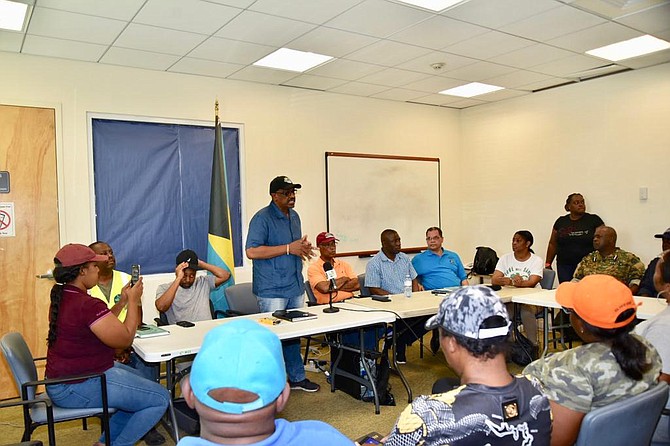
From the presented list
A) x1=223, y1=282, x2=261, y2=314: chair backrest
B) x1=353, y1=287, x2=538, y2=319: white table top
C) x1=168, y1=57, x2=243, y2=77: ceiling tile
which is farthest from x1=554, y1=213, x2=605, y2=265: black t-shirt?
x1=168, y1=57, x2=243, y2=77: ceiling tile

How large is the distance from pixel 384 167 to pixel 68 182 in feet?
11.5

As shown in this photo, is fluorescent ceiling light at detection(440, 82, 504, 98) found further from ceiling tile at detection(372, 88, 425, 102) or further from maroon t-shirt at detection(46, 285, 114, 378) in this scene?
maroon t-shirt at detection(46, 285, 114, 378)

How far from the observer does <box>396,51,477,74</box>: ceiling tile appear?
15.5 feet

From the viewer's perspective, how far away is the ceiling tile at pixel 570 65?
499 centimetres

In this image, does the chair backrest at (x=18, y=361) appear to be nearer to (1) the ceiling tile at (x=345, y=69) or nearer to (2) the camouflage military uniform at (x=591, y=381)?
(2) the camouflage military uniform at (x=591, y=381)

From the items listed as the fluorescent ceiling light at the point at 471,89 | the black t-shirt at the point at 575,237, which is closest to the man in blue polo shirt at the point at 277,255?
the fluorescent ceiling light at the point at 471,89

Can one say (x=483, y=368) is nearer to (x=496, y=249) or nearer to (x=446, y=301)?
(x=446, y=301)

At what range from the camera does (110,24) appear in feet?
12.3

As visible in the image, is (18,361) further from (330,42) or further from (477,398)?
(330,42)

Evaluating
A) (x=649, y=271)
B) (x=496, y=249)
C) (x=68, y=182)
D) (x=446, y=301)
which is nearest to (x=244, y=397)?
(x=446, y=301)

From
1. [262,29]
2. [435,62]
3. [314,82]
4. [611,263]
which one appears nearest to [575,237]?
[611,263]

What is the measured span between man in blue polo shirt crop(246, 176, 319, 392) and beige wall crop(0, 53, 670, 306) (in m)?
1.61

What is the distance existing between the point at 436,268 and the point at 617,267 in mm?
1644

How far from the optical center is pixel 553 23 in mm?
3988
